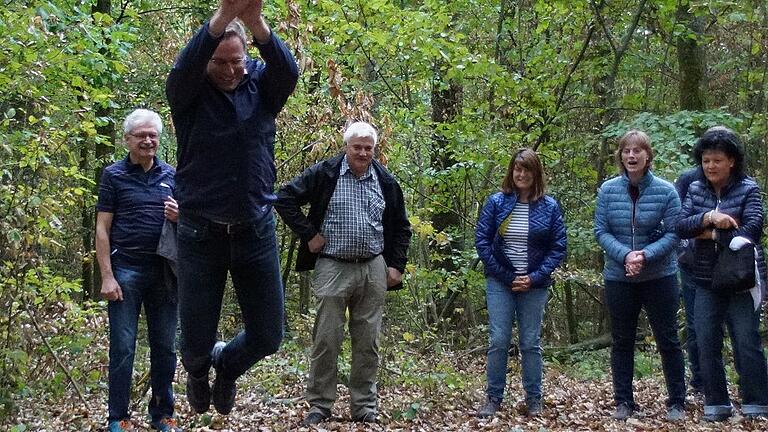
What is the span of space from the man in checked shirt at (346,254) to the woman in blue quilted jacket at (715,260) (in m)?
2.26

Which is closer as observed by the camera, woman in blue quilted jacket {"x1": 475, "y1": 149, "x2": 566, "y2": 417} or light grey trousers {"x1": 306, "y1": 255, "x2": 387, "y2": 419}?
light grey trousers {"x1": 306, "y1": 255, "x2": 387, "y2": 419}

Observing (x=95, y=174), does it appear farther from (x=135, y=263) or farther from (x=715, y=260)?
(x=715, y=260)

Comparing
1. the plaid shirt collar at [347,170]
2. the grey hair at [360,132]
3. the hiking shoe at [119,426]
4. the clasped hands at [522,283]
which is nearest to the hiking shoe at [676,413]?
the clasped hands at [522,283]

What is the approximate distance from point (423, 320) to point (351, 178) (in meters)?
4.76

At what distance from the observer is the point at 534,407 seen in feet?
21.7

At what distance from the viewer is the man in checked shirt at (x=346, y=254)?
6.18 meters

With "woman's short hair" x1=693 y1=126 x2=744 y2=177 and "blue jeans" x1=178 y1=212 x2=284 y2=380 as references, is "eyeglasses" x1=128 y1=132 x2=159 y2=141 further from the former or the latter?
"woman's short hair" x1=693 y1=126 x2=744 y2=177

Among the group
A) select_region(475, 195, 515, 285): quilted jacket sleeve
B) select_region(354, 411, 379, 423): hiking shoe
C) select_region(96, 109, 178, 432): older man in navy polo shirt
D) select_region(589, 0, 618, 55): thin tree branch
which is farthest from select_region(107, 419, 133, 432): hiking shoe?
select_region(589, 0, 618, 55): thin tree branch

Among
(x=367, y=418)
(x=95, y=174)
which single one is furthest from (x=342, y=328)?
(x=95, y=174)

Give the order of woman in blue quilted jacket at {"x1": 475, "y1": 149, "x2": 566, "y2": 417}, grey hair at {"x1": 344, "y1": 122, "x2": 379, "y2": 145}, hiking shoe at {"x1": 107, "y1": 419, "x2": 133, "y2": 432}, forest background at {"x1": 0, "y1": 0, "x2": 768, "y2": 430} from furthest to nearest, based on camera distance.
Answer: forest background at {"x1": 0, "y1": 0, "x2": 768, "y2": 430}, woman in blue quilted jacket at {"x1": 475, "y1": 149, "x2": 566, "y2": 417}, grey hair at {"x1": 344, "y1": 122, "x2": 379, "y2": 145}, hiking shoe at {"x1": 107, "y1": 419, "x2": 133, "y2": 432}

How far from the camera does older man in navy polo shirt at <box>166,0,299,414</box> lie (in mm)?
4145

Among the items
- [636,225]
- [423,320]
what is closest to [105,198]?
[636,225]

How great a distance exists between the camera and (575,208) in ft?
46.7

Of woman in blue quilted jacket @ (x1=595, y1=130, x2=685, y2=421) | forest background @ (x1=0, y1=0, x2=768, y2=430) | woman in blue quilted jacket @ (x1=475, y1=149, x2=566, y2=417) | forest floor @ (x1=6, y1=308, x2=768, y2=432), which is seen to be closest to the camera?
forest floor @ (x1=6, y1=308, x2=768, y2=432)
